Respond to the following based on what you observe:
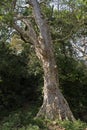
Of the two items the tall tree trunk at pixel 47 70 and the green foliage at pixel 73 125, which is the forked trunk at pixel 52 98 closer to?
the tall tree trunk at pixel 47 70

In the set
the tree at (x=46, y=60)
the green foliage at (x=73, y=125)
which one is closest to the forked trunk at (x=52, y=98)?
the tree at (x=46, y=60)

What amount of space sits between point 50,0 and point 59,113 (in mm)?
5079

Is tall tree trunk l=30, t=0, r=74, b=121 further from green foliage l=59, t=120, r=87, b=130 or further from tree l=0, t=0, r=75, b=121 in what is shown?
green foliage l=59, t=120, r=87, b=130

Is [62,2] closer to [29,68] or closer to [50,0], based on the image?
[50,0]

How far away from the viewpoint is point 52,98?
516 inches

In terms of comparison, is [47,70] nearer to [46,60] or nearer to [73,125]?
[46,60]

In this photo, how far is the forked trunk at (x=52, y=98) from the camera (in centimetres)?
1279

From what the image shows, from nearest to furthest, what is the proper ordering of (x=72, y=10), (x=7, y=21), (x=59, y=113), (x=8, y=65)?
(x=7, y=21) → (x=59, y=113) → (x=72, y=10) → (x=8, y=65)

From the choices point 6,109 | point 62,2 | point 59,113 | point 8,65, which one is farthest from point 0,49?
point 59,113

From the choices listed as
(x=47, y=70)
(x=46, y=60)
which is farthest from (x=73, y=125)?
(x=46, y=60)

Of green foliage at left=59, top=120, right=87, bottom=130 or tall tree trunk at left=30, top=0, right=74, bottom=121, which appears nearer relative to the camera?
green foliage at left=59, top=120, right=87, bottom=130

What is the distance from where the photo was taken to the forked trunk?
1279cm

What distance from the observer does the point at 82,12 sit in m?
12.3

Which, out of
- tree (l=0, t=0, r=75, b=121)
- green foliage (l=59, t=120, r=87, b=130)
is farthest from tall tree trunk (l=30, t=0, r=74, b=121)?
green foliage (l=59, t=120, r=87, b=130)
